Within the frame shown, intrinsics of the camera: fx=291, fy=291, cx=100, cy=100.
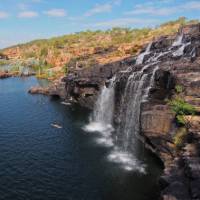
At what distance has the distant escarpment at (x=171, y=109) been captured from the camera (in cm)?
3694

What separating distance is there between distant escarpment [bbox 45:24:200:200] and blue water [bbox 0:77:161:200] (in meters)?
5.28

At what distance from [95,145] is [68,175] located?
45.7 feet

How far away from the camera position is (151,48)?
87.7 metres

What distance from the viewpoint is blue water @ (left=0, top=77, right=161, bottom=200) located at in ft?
140

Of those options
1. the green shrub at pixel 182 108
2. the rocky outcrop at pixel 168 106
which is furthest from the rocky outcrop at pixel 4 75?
the green shrub at pixel 182 108

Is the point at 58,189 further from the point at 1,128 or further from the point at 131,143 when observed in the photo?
the point at 1,128

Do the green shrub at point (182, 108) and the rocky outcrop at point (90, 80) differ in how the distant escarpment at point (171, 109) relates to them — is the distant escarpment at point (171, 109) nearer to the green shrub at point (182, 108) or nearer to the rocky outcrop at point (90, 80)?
the green shrub at point (182, 108)

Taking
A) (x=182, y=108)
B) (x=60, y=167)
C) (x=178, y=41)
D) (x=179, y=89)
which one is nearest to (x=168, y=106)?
(x=179, y=89)

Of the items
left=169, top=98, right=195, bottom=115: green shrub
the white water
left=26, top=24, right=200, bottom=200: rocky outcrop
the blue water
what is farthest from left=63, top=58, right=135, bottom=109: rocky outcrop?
left=169, top=98, right=195, bottom=115: green shrub

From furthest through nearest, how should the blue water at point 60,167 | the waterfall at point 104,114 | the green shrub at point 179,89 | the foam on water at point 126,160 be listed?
1. the waterfall at point 104,114
2. the foam on water at point 126,160
3. the green shrub at point 179,89
4. the blue water at point 60,167

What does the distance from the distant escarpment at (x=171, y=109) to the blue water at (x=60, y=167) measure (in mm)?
5278

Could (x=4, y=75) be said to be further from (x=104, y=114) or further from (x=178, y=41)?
(x=178, y=41)

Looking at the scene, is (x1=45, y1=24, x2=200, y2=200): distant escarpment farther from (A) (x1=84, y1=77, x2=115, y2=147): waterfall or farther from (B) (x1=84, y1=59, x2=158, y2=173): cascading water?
(A) (x1=84, y1=77, x2=115, y2=147): waterfall

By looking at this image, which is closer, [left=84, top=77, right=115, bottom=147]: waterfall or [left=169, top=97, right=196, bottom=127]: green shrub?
[left=169, top=97, right=196, bottom=127]: green shrub
